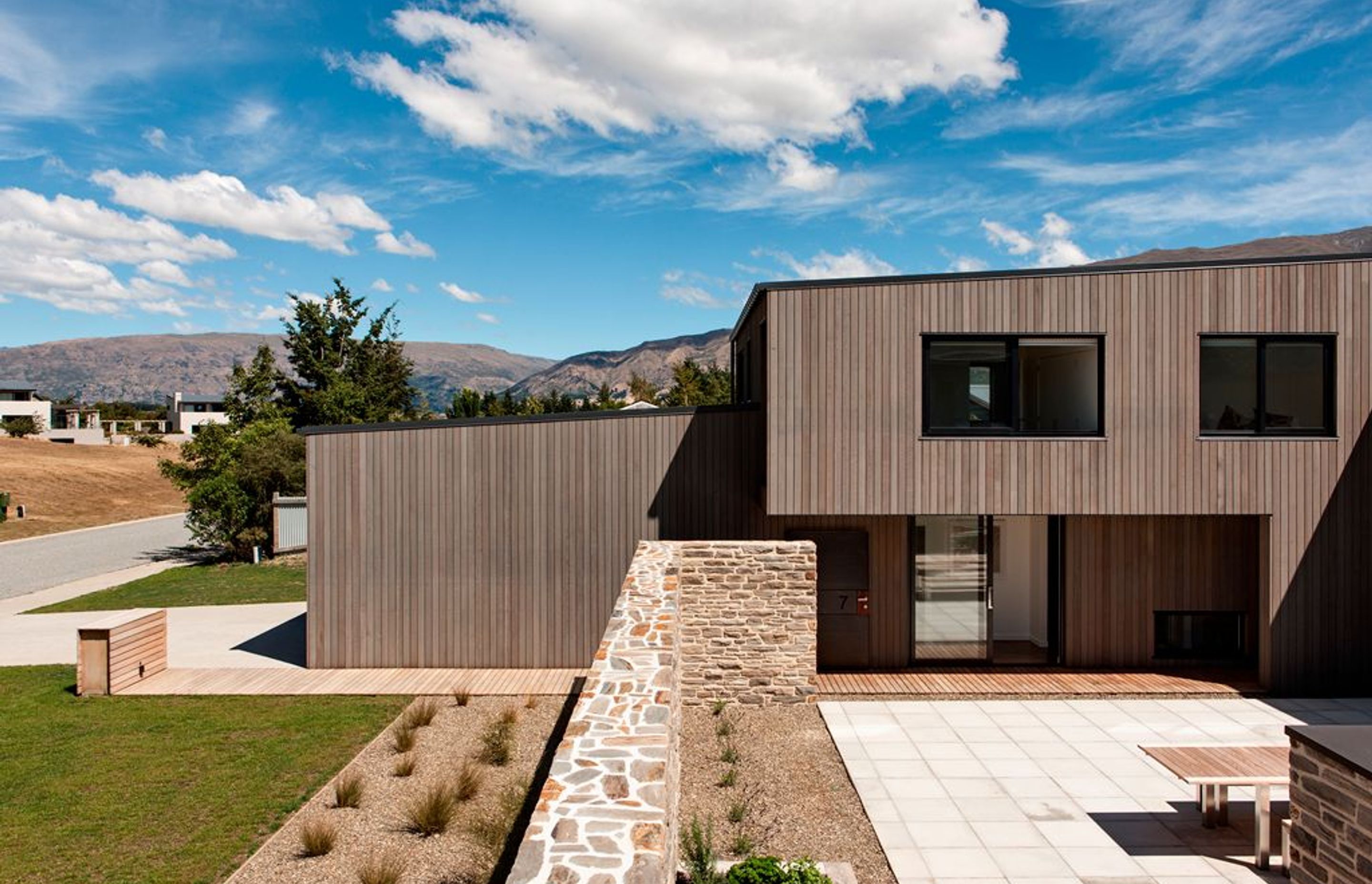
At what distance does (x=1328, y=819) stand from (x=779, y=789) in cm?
381

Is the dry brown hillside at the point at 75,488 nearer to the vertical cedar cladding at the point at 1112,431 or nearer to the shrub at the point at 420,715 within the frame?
the shrub at the point at 420,715

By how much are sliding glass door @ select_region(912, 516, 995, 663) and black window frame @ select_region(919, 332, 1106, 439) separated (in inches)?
60.1

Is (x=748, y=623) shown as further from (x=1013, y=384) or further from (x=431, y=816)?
(x=1013, y=384)

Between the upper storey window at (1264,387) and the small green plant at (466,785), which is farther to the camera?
the upper storey window at (1264,387)

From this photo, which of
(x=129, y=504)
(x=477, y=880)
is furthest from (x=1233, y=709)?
(x=129, y=504)

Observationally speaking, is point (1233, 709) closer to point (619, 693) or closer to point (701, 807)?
point (701, 807)

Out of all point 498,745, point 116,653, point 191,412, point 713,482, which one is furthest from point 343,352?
point 191,412

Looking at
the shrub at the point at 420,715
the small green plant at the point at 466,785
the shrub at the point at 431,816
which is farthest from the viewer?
the shrub at the point at 420,715

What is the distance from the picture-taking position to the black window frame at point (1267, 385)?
30.3 ft

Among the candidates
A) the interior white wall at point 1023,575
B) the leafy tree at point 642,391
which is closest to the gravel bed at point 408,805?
the interior white wall at point 1023,575

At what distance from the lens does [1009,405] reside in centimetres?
929

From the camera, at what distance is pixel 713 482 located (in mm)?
10711

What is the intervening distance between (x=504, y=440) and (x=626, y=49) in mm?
11103

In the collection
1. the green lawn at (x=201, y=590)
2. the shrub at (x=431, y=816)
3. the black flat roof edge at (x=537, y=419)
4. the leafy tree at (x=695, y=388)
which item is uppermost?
the leafy tree at (x=695, y=388)
